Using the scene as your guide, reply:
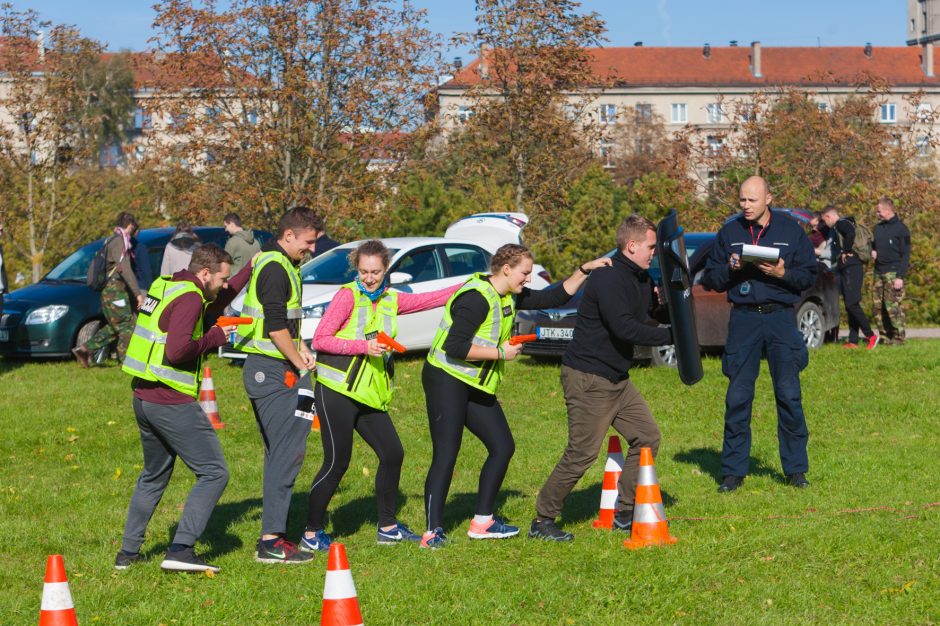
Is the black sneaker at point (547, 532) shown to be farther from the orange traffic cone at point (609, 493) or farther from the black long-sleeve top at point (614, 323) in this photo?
the black long-sleeve top at point (614, 323)

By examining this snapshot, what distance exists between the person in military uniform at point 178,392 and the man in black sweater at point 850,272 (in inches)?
456

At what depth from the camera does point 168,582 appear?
6734mm

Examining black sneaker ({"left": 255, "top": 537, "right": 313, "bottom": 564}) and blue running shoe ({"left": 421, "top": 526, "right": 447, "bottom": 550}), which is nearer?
black sneaker ({"left": 255, "top": 537, "right": 313, "bottom": 564})

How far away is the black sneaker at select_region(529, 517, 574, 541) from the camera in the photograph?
7.52 meters

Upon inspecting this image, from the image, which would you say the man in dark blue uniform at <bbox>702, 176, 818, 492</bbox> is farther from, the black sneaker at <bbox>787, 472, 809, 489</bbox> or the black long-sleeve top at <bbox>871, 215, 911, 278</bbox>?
the black long-sleeve top at <bbox>871, 215, 911, 278</bbox>

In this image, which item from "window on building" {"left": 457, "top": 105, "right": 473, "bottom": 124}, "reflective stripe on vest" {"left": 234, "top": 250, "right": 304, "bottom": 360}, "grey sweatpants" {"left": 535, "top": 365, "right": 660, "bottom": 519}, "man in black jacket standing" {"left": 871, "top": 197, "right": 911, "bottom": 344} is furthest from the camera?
"window on building" {"left": 457, "top": 105, "right": 473, "bottom": 124}

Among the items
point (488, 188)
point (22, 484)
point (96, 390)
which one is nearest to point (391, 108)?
point (488, 188)

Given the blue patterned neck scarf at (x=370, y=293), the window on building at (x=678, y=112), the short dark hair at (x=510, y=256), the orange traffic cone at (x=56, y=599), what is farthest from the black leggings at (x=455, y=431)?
the window on building at (x=678, y=112)

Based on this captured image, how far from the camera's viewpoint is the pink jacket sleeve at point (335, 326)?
23.6 ft

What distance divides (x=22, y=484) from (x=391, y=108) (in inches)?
547

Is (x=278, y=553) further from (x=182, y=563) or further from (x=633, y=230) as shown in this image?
(x=633, y=230)

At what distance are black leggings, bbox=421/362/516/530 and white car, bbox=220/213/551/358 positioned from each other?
732 centimetres

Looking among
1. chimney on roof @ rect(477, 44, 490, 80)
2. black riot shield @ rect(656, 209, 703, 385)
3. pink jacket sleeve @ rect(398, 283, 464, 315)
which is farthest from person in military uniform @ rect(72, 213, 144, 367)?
chimney on roof @ rect(477, 44, 490, 80)

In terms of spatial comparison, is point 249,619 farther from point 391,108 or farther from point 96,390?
point 391,108
